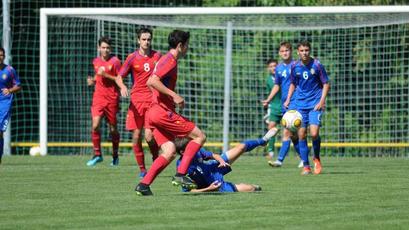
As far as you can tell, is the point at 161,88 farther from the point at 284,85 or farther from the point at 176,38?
the point at 284,85

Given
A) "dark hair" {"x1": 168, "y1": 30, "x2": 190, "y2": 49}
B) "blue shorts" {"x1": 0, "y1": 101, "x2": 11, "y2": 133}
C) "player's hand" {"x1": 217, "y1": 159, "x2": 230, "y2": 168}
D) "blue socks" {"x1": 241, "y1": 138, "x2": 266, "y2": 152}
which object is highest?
"dark hair" {"x1": 168, "y1": 30, "x2": 190, "y2": 49}

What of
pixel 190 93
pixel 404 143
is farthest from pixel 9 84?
pixel 404 143

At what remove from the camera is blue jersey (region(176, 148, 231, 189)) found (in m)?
11.5

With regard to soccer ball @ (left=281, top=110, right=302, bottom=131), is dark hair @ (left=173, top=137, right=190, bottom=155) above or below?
above

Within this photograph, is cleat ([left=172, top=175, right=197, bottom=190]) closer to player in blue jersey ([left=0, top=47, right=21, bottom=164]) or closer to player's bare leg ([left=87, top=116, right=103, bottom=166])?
player in blue jersey ([left=0, top=47, right=21, bottom=164])

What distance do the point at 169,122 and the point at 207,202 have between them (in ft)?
4.17

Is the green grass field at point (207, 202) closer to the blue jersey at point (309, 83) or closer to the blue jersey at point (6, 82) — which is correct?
the blue jersey at point (309, 83)

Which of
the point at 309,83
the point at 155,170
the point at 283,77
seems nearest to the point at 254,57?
the point at 283,77

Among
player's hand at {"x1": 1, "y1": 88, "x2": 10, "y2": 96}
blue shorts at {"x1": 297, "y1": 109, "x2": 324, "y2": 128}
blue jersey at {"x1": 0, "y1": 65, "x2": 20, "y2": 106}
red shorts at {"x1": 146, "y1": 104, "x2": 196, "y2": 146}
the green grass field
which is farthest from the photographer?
blue jersey at {"x1": 0, "y1": 65, "x2": 20, "y2": 106}

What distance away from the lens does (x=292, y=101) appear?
642 inches

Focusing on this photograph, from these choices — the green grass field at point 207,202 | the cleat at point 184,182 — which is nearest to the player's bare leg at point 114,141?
the green grass field at point 207,202

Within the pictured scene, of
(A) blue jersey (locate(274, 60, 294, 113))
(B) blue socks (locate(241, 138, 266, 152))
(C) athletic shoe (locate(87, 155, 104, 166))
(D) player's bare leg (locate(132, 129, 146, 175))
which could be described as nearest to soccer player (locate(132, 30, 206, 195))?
(B) blue socks (locate(241, 138, 266, 152))

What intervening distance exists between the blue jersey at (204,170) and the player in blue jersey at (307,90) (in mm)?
4210

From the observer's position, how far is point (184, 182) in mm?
11070
